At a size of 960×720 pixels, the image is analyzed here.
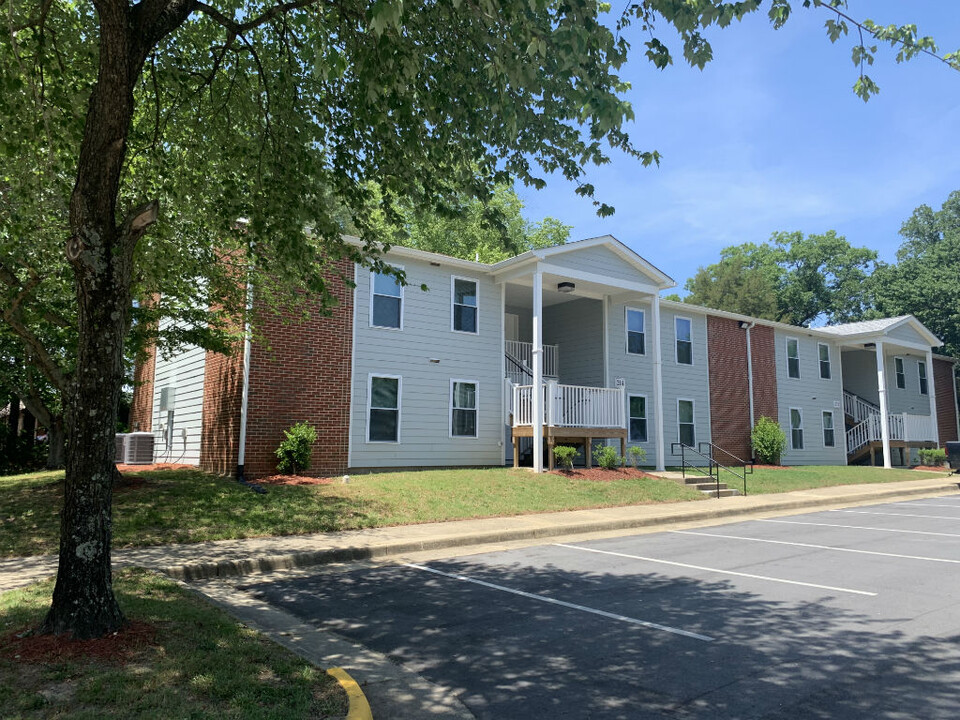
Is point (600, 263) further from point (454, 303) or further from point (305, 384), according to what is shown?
point (305, 384)

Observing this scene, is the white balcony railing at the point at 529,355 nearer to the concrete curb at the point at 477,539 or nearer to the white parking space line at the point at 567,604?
the concrete curb at the point at 477,539

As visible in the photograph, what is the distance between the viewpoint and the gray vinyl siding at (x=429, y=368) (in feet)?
56.8

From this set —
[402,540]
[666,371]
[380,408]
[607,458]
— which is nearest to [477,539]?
[402,540]

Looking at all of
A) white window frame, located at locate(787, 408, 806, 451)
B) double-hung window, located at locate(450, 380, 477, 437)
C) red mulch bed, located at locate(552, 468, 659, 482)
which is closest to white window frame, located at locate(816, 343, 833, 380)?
white window frame, located at locate(787, 408, 806, 451)

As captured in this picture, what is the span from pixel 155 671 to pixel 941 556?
33.1 ft

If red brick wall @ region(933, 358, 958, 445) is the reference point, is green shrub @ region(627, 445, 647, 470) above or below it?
below

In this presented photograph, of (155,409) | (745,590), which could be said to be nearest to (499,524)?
(745,590)

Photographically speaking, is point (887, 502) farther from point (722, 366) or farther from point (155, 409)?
point (155, 409)

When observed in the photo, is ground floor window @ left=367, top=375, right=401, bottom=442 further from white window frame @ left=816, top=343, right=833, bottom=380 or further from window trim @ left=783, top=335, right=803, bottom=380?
white window frame @ left=816, top=343, right=833, bottom=380

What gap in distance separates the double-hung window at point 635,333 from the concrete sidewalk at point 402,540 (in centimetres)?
712

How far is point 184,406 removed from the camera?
1895 cm

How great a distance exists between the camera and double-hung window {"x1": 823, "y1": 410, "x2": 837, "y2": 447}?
29312 mm

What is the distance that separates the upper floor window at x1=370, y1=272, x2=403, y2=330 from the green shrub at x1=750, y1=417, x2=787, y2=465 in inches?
578

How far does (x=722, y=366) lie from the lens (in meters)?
25.9
